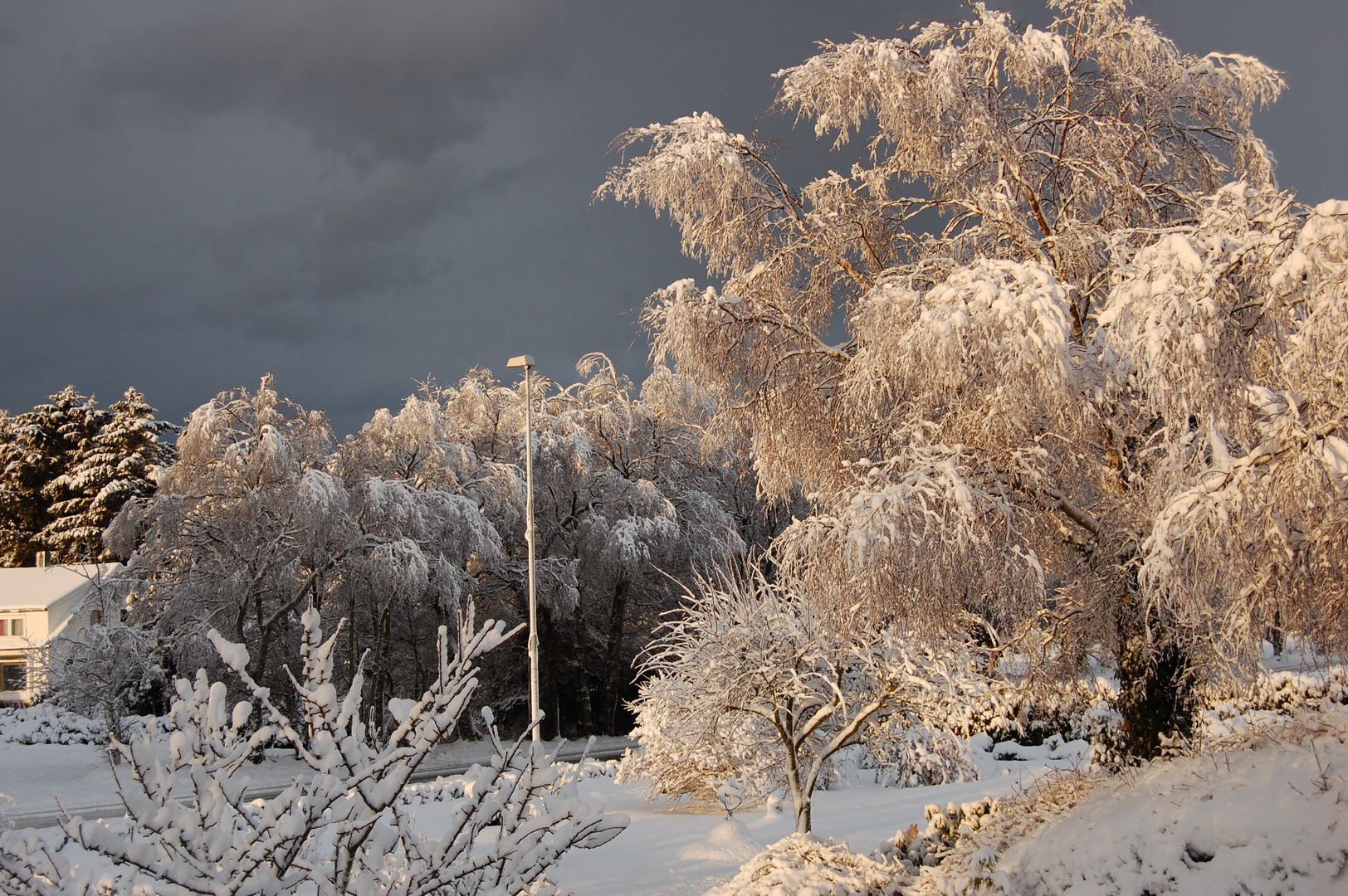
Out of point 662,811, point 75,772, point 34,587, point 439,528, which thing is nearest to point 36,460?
point 34,587

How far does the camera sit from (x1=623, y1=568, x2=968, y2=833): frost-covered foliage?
880 cm

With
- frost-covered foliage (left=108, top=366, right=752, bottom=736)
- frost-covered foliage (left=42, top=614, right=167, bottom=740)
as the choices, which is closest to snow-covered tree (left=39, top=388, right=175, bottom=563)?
frost-covered foliage (left=108, top=366, right=752, bottom=736)

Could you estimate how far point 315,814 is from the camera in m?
2.64

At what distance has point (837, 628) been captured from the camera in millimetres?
7262

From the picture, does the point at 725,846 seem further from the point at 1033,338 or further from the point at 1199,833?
the point at 1033,338

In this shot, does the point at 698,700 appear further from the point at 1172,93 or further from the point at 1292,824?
the point at 1172,93

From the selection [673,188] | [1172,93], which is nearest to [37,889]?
[673,188]

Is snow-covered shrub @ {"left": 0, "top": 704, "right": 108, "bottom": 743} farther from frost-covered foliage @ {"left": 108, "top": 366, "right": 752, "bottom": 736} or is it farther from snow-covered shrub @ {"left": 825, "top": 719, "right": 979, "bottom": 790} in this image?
snow-covered shrub @ {"left": 825, "top": 719, "right": 979, "bottom": 790}

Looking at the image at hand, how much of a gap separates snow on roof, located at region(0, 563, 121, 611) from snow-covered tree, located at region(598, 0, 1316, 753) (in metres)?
34.5

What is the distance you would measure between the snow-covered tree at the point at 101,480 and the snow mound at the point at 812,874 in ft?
117

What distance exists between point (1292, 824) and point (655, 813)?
8.91 m

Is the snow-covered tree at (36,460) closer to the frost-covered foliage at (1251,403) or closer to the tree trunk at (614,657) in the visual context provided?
the tree trunk at (614,657)

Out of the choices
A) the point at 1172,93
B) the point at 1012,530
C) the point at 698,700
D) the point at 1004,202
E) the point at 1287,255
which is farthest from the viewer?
the point at 698,700

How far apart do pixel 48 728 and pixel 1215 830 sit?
2588cm
